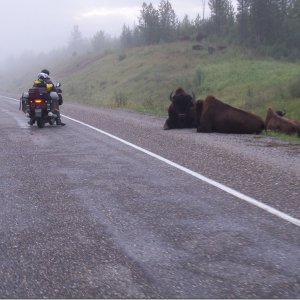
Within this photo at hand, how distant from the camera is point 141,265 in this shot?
451 centimetres

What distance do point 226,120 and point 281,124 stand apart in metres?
1.46

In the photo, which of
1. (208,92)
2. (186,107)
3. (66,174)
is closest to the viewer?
(66,174)

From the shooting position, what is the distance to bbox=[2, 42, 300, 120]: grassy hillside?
2588 centimetres

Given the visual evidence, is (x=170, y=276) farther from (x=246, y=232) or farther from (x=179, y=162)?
(x=179, y=162)

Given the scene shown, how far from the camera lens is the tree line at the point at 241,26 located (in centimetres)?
5518

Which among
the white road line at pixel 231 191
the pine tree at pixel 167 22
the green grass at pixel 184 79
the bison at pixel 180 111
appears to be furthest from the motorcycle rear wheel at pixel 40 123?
the pine tree at pixel 167 22

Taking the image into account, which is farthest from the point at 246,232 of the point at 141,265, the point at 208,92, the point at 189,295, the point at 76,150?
the point at 208,92

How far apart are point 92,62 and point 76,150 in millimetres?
59759

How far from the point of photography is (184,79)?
3828cm

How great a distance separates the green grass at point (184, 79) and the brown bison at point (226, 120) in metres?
5.23

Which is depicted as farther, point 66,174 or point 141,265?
point 66,174

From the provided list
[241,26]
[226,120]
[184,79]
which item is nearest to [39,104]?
[226,120]

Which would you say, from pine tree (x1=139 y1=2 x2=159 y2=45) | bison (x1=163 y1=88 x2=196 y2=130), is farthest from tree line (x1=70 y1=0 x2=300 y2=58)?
bison (x1=163 y1=88 x2=196 y2=130)

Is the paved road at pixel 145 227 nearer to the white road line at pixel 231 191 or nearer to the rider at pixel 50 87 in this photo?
the white road line at pixel 231 191
